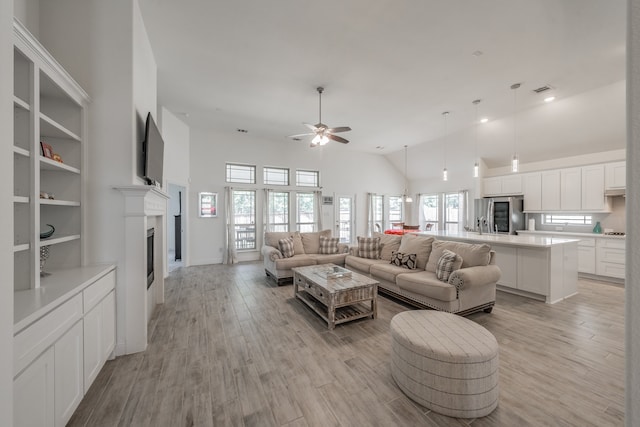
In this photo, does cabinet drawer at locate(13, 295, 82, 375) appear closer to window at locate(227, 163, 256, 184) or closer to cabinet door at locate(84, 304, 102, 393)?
cabinet door at locate(84, 304, 102, 393)

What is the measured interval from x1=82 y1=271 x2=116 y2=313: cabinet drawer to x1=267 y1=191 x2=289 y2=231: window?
5289 mm

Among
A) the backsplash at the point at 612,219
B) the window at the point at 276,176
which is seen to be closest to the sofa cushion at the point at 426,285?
the backsplash at the point at 612,219

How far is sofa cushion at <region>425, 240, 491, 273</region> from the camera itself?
339cm

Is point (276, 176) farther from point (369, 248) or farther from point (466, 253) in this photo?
point (466, 253)

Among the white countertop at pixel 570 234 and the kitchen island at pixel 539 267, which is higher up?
the white countertop at pixel 570 234

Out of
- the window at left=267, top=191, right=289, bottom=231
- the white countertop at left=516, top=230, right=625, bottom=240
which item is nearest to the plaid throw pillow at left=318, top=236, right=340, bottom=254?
the window at left=267, top=191, right=289, bottom=231

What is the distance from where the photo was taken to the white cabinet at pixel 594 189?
16.7 ft

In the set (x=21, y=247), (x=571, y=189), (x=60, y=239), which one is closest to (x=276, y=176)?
(x=60, y=239)

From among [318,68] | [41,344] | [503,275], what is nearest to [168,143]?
[318,68]

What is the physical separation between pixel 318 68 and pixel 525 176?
579 centimetres

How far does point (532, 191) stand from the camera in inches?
242

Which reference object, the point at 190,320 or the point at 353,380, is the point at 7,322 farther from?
the point at 190,320

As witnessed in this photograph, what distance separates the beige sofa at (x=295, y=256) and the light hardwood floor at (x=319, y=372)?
1151 millimetres

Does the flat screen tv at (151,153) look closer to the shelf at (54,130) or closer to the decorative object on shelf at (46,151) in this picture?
the shelf at (54,130)
